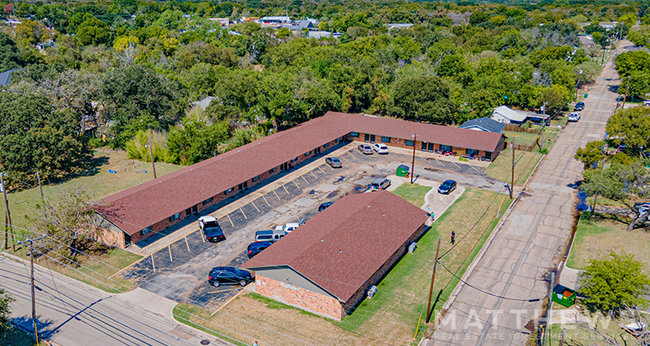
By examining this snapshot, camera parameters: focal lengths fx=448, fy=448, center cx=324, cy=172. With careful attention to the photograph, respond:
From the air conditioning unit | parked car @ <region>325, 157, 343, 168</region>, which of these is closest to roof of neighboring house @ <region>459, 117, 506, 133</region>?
parked car @ <region>325, 157, 343, 168</region>

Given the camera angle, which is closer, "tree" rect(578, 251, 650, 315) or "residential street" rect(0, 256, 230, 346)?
"residential street" rect(0, 256, 230, 346)

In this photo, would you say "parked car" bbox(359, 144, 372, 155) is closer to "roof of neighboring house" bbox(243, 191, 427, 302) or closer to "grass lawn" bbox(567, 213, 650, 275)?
"roof of neighboring house" bbox(243, 191, 427, 302)

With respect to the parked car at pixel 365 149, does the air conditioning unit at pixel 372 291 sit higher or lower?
lower

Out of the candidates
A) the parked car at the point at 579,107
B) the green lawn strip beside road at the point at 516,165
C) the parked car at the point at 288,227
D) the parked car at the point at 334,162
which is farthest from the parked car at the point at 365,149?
the parked car at the point at 579,107

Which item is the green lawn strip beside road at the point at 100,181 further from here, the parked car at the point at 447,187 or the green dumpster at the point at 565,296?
the green dumpster at the point at 565,296

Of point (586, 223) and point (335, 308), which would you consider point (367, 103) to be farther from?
point (335, 308)
